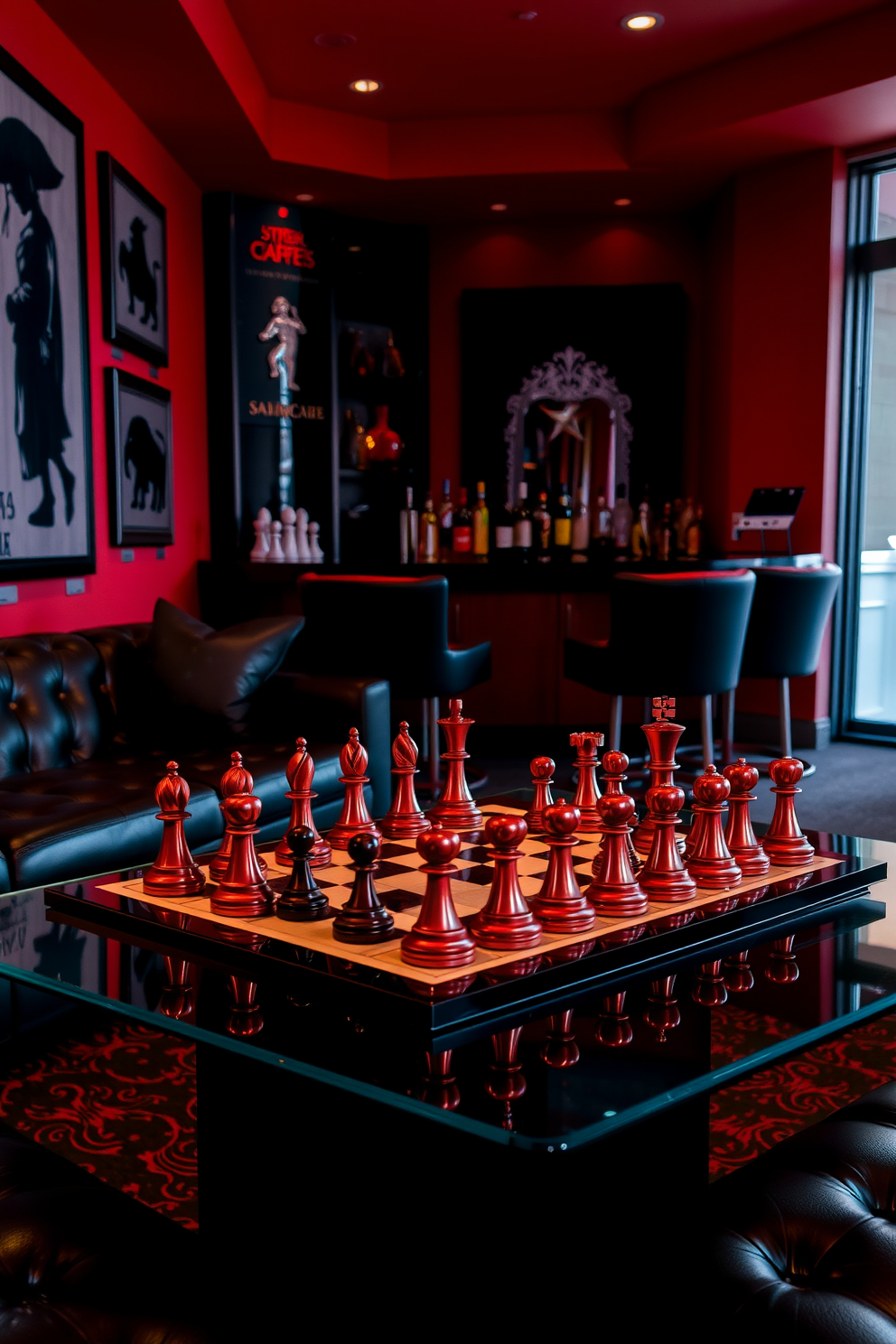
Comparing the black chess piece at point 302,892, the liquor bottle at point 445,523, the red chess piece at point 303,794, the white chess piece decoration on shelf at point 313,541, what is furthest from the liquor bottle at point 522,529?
the black chess piece at point 302,892

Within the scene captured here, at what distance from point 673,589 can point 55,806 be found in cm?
248

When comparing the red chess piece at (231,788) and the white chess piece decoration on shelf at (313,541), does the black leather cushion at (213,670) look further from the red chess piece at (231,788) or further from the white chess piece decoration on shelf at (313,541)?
the white chess piece decoration on shelf at (313,541)

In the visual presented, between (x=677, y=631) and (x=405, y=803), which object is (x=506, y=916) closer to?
(x=405, y=803)

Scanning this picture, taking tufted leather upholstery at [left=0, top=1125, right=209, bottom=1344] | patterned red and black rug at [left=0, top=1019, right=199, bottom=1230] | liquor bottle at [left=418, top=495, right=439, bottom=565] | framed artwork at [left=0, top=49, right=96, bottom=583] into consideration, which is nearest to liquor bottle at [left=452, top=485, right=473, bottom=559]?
liquor bottle at [left=418, top=495, right=439, bottom=565]

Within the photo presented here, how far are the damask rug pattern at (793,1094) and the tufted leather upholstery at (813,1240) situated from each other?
1.89ft

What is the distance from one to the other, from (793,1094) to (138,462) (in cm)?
387

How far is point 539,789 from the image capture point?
1.89m

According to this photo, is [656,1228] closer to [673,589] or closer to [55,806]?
[55,806]

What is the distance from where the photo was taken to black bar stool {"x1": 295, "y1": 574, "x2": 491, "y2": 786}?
441 cm

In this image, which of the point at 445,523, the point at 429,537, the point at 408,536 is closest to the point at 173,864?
the point at 429,537

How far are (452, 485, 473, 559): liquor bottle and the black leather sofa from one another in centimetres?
282

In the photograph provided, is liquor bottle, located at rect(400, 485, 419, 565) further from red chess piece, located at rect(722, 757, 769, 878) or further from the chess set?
red chess piece, located at rect(722, 757, 769, 878)

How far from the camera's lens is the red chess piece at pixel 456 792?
1.91 metres

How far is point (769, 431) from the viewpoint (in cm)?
625
